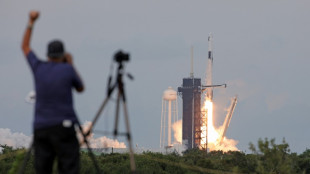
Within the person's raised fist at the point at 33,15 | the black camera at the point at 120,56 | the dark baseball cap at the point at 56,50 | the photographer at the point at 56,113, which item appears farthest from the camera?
the black camera at the point at 120,56

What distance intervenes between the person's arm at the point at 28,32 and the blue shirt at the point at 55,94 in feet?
2.39

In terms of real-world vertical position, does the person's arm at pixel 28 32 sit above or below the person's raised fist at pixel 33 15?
below

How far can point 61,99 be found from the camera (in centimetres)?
956

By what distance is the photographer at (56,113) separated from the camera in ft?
31.2

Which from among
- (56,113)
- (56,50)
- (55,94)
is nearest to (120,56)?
(56,50)

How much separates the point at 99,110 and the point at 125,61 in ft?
3.16

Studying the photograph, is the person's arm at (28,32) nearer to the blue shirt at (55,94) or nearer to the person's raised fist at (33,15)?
the person's raised fist at (33,15)

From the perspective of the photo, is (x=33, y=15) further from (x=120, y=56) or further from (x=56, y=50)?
(x=120, y=56)

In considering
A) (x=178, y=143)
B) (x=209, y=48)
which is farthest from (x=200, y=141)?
(x=209, y=48)

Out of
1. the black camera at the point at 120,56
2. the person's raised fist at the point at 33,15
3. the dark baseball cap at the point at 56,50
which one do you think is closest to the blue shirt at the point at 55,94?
the dark baseball cap at the point at 56,50

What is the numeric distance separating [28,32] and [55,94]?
1.41 meters

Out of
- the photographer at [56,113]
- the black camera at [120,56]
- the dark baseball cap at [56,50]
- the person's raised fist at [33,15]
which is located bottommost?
the photographer at [56,113]

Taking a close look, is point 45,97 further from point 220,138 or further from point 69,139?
point 220,138

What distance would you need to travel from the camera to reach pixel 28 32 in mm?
10391
